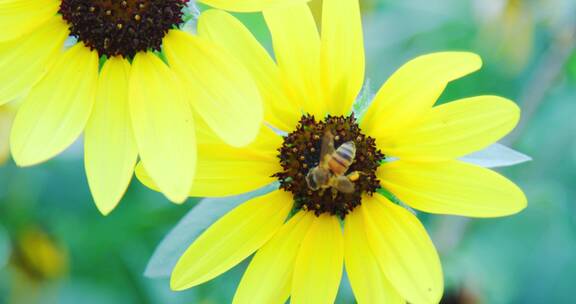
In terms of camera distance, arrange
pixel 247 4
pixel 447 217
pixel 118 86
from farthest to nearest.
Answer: pixel 447 217 < pixel 118 86 < pixel 247 4

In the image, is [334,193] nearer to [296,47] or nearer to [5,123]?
[296,47]

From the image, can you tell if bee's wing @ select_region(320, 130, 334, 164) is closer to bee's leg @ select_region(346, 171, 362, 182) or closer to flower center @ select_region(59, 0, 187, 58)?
bee's leg @ select_region(346, 171, 362, 182)

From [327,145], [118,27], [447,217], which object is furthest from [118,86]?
[447,217]

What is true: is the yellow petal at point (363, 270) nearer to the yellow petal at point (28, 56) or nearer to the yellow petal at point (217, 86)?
the yellow petal at point (217, 86)

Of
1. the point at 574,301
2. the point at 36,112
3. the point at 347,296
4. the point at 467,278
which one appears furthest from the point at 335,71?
the point at 574,301

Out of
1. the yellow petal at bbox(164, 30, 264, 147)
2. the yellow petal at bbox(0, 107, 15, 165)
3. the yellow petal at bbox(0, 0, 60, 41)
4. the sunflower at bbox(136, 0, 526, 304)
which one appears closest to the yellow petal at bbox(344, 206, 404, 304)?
the sunflower at bbox(136, 0, 526, 304)

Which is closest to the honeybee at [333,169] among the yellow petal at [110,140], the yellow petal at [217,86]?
the yellow petal at [217,86]
